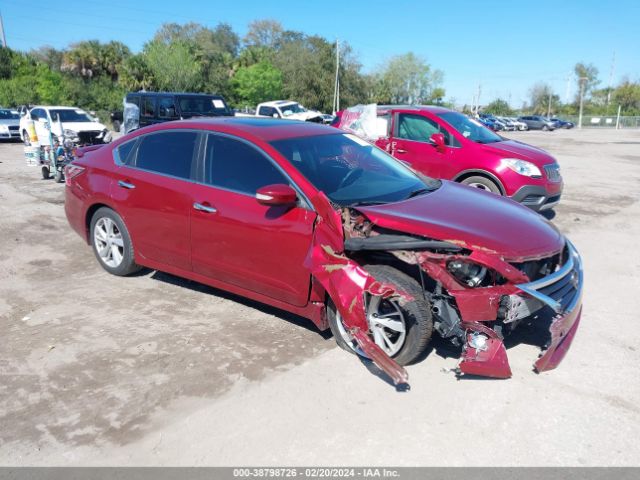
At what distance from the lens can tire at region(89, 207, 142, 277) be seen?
5.04 meters

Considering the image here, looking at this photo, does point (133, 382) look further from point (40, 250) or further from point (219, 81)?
point (219, 81)

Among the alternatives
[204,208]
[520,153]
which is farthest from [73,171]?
[520,153]

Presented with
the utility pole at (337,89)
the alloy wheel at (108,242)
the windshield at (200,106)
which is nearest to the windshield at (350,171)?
the alloy wheel at (108,242)

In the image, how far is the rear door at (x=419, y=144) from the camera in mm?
8188

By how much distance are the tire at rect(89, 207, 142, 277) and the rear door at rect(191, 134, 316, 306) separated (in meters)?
1.05

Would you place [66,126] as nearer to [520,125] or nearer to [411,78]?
[520,125]

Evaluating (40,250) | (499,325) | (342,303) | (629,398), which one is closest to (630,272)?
(629,398)

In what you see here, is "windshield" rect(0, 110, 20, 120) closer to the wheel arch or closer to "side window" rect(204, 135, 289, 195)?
the wheel arch

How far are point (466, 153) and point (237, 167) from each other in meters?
4.81

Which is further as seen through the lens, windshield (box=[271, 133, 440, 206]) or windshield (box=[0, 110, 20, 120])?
windshield (box=[0, 110, 20, 120])

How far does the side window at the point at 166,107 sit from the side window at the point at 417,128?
32.2ft

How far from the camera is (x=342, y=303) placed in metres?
3.42

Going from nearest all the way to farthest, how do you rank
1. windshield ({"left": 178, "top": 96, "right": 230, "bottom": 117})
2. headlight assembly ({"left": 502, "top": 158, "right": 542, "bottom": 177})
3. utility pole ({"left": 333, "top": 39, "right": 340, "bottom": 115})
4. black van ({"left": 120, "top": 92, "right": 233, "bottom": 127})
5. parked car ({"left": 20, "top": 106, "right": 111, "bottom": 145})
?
headlight assembly ({"left": 502, "top": 158, "right": 542, "bottom": 177})
parked car ({"left": 20, "top": 106, "right": 111, "bottom": 145})
black van ({"left": 120, "top": 92, "right": 233, "bottom": 127})
windshield ({"left": 178, "top": 96, "right": 230, "bottom": 117})
utility pole ({"left": 333, "top": 39, "right": 340, "bottom": 115})

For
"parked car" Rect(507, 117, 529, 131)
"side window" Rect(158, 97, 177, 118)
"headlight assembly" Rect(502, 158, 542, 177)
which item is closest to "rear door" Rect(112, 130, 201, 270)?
"headlight assembly" Rect(502, 158, 542, 177)
